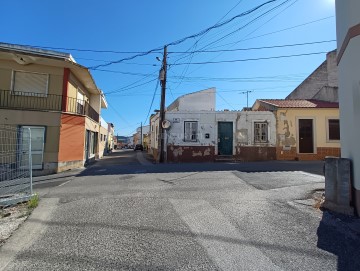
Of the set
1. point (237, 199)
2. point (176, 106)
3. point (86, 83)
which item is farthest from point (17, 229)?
point (176, 106)

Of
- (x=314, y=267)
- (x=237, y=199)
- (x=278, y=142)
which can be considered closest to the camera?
(x=314, y=267)

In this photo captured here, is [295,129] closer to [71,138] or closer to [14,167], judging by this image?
[71,138]

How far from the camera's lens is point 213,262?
3.37 m

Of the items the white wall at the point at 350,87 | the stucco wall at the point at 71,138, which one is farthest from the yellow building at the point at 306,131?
the stucco wall at the point at 71,138

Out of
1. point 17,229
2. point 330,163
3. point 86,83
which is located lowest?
point 17,229

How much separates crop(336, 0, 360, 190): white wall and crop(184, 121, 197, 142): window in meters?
11.1

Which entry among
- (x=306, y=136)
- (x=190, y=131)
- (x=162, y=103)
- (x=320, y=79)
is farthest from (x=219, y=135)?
(x=320, y=79)

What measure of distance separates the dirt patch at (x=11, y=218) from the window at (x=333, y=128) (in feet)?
56.9

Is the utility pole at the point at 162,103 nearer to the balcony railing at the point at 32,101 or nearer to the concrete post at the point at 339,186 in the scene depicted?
the balcony railing at the point at 32,101

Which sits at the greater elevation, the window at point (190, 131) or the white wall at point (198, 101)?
the white wall at point (198, 101)

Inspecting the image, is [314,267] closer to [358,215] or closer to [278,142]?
[358,215]

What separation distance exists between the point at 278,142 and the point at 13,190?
15.0 m

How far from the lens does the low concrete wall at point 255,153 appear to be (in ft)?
56.1

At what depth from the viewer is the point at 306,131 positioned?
17.1 m
